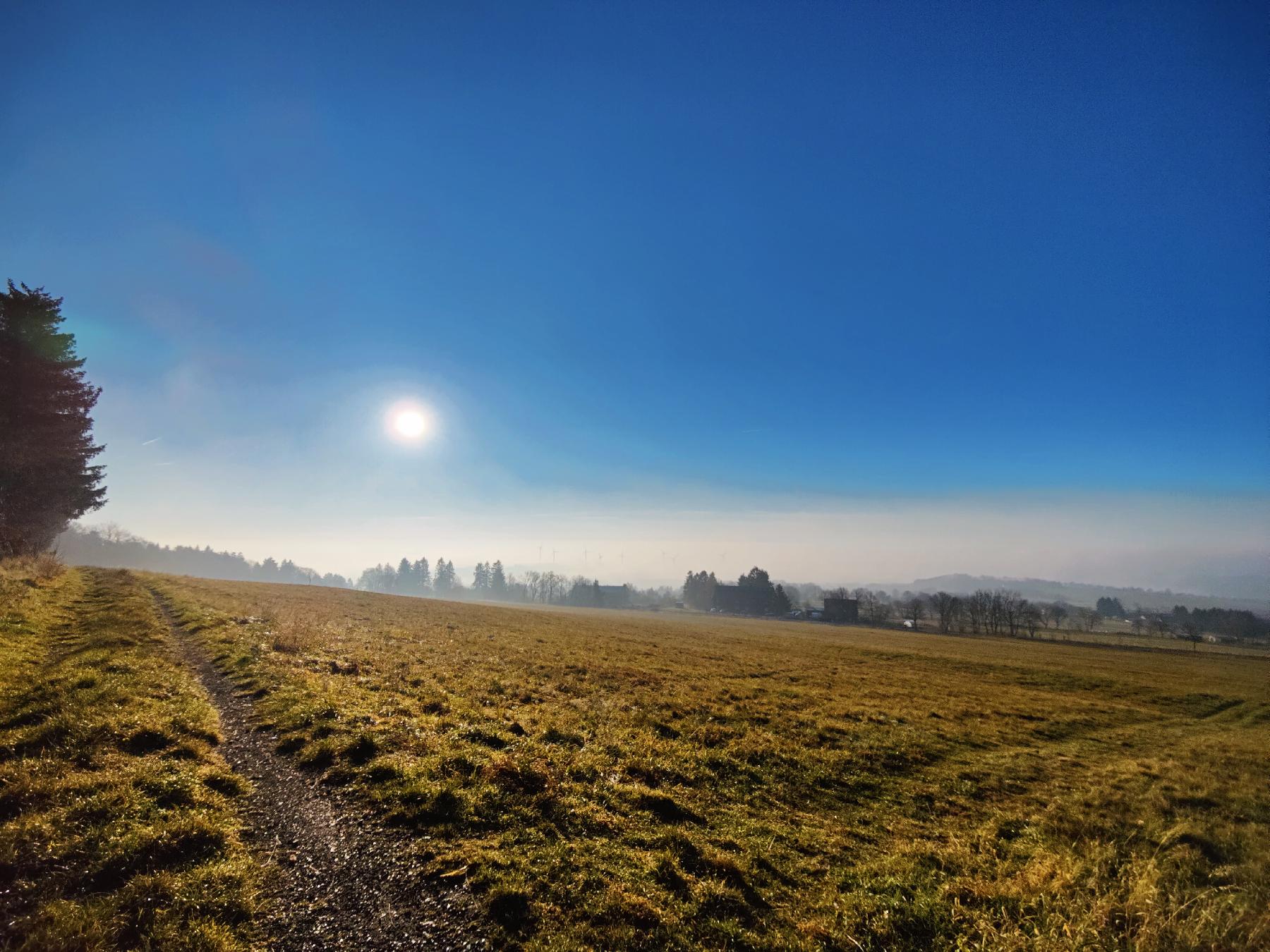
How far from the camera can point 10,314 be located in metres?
32.4

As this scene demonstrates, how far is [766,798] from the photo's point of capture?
41.3ft

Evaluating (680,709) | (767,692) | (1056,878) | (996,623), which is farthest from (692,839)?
(996,623)

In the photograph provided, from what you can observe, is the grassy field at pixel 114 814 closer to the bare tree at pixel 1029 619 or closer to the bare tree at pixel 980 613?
the bare tree at pixel 980 613

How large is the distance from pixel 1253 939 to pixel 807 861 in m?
6.12

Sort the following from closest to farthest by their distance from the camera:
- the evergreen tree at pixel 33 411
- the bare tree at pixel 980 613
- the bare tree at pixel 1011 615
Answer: the evergreen tree at pixel 33 411
the bare tree at pixel 1011 615
the bare tree at pixel 980 613

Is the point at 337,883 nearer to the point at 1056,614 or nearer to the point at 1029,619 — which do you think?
the point at 1029,619

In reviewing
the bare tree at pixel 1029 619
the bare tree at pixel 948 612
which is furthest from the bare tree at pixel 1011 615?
the bare tree at pixel 948 612

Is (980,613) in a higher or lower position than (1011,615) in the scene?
lower

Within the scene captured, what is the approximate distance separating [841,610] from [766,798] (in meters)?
153

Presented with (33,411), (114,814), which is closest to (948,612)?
(114,814)

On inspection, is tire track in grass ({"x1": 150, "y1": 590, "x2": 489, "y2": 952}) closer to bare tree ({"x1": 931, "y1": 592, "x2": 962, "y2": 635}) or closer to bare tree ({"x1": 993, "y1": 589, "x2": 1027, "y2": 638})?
bare tree ({"x1": 993, "y1": 589, "x2": 1027, "y2": 638})

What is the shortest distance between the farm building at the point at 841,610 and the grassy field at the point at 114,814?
158979mm

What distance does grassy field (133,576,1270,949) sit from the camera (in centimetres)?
743

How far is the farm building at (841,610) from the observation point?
5753 inches
